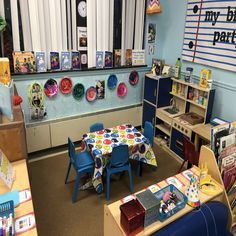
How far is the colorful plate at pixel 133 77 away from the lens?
3.78 metres

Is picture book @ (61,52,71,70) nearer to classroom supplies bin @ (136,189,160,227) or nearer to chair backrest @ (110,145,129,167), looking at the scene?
chair backrest @ (110,145,129,167)

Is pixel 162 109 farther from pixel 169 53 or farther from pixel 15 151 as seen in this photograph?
pixel 15 151

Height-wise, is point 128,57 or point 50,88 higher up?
point 128,57

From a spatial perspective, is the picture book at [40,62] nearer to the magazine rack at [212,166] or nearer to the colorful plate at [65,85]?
the colorful plate at [65,85]

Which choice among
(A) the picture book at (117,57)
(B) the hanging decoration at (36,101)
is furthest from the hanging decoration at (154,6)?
(B) the hanging decoration at (36,101)

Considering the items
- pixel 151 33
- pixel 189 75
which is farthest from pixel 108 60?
pixel 189 75

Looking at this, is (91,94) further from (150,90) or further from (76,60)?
(150,90)

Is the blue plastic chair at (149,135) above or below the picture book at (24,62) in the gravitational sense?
below

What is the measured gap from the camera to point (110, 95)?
3.72 meters

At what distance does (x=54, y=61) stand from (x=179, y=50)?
1924mm

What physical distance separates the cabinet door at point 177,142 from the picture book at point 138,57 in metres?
1.28

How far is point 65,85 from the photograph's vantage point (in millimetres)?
3258

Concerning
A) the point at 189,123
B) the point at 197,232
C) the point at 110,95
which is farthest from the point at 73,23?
the point at 197,232

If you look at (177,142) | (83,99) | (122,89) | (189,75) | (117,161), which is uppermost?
(189,75)
